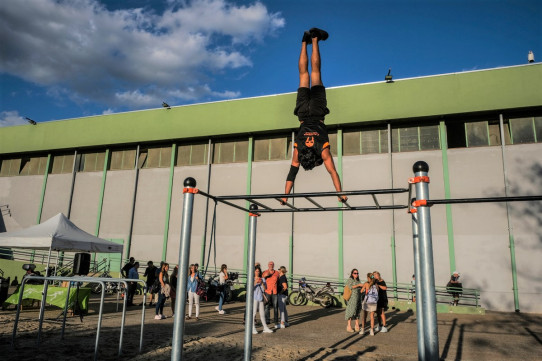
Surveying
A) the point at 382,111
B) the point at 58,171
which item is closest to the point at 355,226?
the point at 382,111

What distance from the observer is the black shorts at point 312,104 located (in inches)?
238

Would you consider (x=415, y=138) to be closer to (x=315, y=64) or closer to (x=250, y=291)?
(x=315, y=64)

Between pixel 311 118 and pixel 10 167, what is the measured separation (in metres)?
26.4

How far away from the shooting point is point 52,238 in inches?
450

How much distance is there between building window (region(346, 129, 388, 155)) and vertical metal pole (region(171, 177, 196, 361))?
14.7 meters

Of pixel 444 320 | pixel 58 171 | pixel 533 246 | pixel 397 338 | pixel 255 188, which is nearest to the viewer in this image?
pixel 397 338

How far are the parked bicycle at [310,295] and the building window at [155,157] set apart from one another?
10.4 meters

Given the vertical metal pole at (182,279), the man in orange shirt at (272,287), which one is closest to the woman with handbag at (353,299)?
the man in orange shirt at (272,287)

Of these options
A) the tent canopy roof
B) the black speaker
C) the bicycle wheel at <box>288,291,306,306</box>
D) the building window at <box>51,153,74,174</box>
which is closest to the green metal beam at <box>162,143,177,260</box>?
the tent canopy roof

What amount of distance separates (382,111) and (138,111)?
46.5 ft

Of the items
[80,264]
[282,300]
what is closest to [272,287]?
[282,300]

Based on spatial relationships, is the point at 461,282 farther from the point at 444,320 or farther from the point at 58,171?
the point at 58,171

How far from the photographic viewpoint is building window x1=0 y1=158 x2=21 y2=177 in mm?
24688

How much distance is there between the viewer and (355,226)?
1736 centimetres
